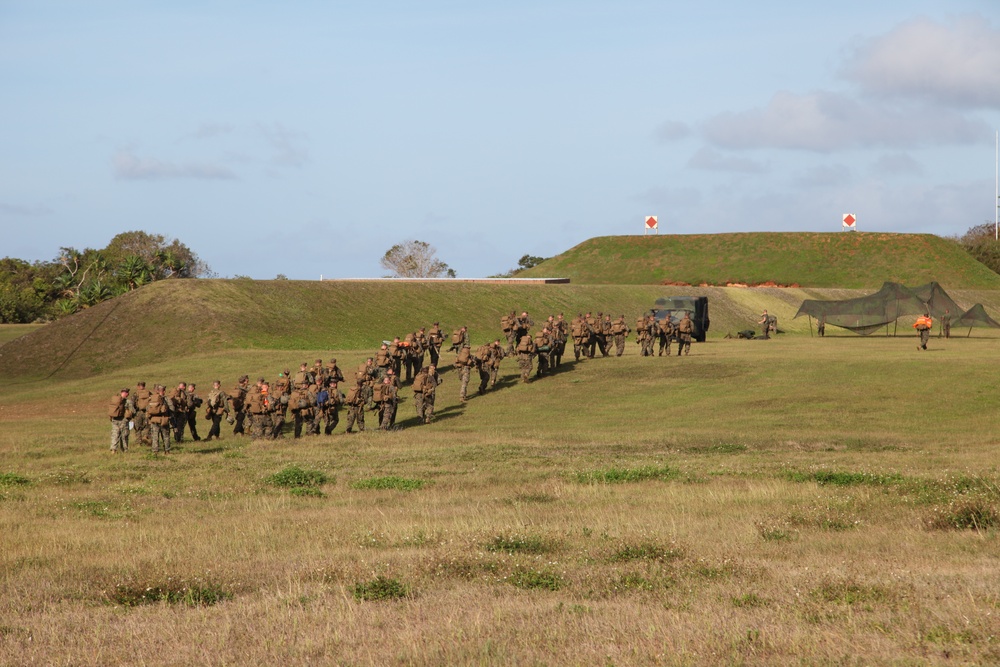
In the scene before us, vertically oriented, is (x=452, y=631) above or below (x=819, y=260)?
below

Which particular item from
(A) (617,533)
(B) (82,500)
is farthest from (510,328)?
(A) (617,533)

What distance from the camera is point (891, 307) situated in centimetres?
6050

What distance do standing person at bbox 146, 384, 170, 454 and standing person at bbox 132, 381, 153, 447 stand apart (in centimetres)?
39

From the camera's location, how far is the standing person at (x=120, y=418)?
29312 millimetres

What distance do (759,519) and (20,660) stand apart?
10507 millimetres

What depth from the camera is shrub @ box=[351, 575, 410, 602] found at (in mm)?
10819

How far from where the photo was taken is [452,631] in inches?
361

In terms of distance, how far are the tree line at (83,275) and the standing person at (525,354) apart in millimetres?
47663

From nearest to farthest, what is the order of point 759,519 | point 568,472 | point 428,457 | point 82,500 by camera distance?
point 759,519 < point 82,500 < point 568,472 < point 428,457

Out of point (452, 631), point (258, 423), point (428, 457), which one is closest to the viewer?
point (452, 631)

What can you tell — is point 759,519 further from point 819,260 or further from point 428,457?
point 819,260

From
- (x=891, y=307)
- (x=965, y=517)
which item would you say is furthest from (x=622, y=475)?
(x=891, y=307)

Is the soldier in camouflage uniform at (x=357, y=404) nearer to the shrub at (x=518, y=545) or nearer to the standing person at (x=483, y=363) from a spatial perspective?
the standing person at (x=483, y=363)

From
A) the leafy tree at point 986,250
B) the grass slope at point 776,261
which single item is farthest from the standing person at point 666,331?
the leafy tree at point 986,250
